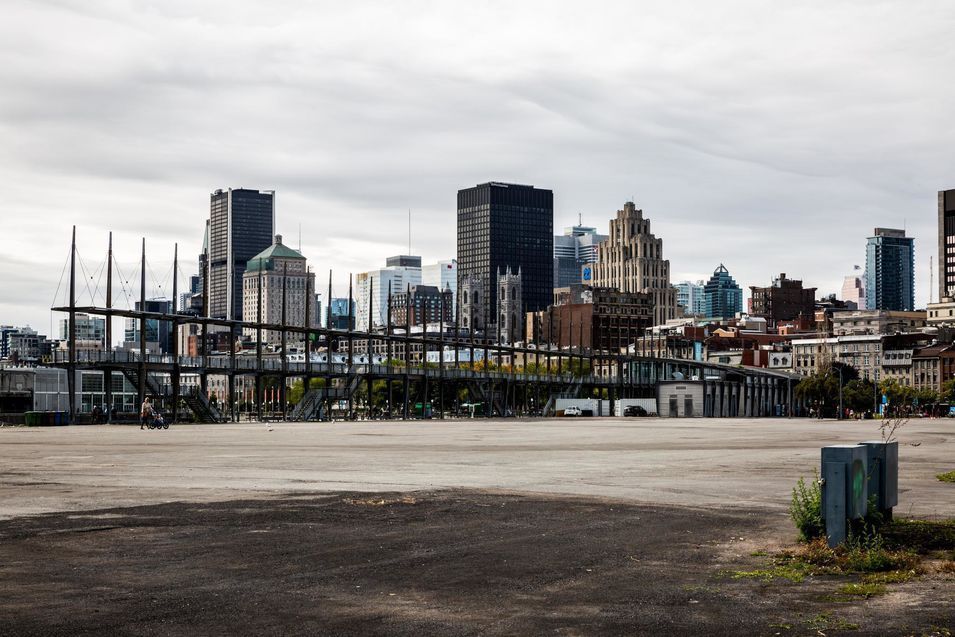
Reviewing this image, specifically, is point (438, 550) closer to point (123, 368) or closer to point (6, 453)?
point (6, 453)

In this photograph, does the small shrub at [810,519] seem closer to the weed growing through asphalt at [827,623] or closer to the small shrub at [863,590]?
the small shrub at [863,590]

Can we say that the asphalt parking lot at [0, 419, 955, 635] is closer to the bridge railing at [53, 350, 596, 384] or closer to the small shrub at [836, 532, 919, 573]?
the small shrub at [836, 532, 919, 573]

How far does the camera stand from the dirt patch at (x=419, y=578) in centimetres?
1091

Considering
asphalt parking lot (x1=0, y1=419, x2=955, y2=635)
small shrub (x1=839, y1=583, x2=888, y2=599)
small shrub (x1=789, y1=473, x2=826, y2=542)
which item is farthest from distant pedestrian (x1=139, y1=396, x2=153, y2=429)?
small shrub (x1=839, y1=583, x2=888, y2=599)

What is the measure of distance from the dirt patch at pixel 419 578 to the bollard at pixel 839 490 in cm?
101

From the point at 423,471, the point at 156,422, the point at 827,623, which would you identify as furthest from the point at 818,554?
the point at 156,422

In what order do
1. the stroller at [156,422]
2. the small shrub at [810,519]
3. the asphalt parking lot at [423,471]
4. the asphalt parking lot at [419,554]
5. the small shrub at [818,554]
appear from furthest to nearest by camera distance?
the stroller at [156,422], the asphalt parking lot at [423,471], the small shrub at [810,519], the small shrub at [818,554], the asphalt parking lot at [419,554]

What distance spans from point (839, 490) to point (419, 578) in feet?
17.3

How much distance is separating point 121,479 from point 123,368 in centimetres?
7185

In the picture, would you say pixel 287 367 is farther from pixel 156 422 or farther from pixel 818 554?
pixel 818 554

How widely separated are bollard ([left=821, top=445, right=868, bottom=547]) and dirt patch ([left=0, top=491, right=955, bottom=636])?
1.01 meters

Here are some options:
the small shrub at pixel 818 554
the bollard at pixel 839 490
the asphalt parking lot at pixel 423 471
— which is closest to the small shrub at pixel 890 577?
the small shrub at pixel 818 554

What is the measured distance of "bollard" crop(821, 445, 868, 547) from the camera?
14539mm

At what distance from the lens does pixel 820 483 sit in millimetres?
14914
